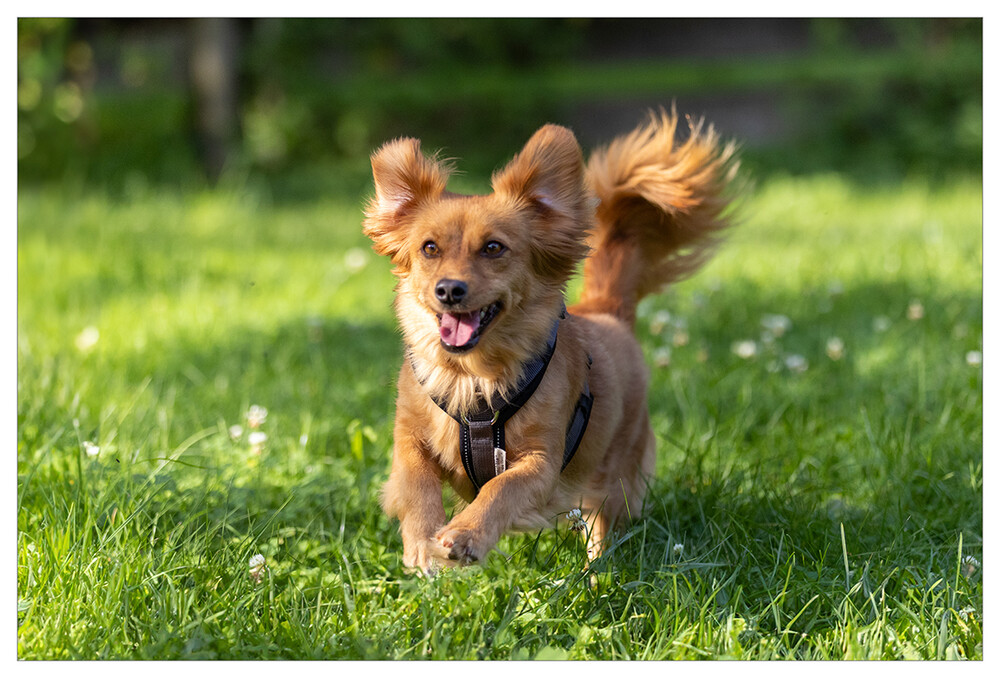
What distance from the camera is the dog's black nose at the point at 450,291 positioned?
2.54 m

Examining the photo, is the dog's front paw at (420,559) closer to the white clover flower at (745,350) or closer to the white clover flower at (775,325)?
the white clover flower at (745,350)

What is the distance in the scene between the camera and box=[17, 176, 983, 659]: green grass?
254 centimetres

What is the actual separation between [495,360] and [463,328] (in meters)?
0.25

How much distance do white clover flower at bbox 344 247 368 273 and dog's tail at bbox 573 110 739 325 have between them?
3043 mm

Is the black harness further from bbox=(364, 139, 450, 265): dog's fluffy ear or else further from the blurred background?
the blurred background

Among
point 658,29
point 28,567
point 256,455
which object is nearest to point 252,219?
point 256,455

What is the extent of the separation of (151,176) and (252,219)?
3.02 meters

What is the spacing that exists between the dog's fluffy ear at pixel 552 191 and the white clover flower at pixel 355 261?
143 inches

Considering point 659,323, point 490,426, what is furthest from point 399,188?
point 659,323

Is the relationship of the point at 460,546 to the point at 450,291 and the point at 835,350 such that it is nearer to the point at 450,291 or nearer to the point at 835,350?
the point at 450,291

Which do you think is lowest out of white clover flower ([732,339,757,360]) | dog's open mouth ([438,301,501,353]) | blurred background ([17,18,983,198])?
white clover flower ([732,339,757,360])

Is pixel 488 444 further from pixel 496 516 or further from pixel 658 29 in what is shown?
pixel 658 29

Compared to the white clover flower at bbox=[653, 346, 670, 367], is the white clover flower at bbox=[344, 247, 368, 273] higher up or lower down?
higher up

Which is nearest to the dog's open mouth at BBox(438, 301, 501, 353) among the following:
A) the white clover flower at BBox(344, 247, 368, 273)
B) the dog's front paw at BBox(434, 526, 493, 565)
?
the dog's front paw at BBox(434, 526, 493, 565)
